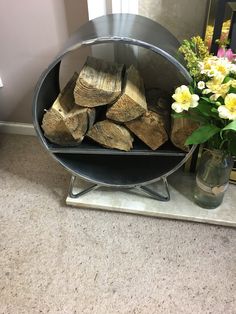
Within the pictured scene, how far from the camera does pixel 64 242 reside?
121cm

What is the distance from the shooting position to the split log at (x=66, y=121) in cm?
111

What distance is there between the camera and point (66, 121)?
1109mm

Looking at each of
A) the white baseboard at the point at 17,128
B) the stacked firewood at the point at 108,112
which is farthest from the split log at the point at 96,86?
the white baseboard at the point at 17,128

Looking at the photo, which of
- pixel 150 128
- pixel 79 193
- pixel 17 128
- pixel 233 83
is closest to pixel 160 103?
pixel 150 128

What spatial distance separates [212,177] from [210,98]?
15.0 inches

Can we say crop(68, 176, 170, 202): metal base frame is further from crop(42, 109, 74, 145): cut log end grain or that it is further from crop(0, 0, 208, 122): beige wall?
crop(0, 0, 208, 122): beige wall

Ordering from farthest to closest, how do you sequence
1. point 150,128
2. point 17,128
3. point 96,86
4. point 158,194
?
point 17,128 < point 158,194 < point 150,128 < point 96,86

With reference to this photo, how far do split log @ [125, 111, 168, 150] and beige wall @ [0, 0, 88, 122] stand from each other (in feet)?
1.88

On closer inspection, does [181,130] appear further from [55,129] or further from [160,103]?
[55,129]

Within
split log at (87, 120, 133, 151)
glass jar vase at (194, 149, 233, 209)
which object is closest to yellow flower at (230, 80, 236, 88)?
glass jar vase at (194, 149, 233, 209)

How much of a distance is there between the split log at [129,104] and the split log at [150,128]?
0.05 meters

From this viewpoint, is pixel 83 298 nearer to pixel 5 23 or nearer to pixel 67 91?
pixel 67 91

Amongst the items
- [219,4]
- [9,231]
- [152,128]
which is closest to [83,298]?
[9,231]

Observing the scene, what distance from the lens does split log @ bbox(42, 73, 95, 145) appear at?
1.11 metres
